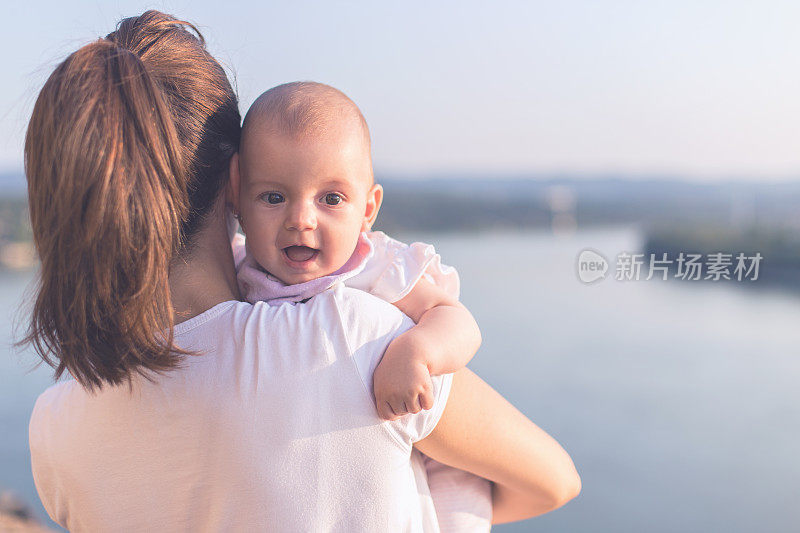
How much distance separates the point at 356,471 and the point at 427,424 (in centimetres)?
10

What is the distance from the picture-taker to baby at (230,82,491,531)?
0.89 metres

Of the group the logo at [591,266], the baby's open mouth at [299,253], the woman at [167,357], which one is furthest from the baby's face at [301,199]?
the logo at [591,266]

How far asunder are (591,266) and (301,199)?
231cm

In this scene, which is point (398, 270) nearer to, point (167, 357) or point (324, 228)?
point (324, 228)

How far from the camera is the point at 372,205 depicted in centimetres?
106

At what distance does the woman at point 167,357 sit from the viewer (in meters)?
0.69

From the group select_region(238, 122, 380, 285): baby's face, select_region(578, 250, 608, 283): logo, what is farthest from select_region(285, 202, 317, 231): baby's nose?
select_region(578, 250, 608, 283): logo

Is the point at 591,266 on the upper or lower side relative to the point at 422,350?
lower

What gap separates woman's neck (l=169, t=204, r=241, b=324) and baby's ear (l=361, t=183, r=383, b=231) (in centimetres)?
24

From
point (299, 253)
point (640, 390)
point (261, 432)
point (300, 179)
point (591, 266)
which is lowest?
point (640, 390)

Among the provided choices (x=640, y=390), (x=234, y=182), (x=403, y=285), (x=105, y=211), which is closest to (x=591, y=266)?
(x=403, y=285)

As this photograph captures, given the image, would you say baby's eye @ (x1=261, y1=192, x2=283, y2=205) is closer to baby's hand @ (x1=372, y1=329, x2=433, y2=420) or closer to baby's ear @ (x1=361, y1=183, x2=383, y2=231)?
baby's ear @ (x1=361, y1=183, x2=383, y2=231)

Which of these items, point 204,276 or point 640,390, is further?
point 640,390

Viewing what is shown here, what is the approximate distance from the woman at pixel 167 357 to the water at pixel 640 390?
11.0 meters
